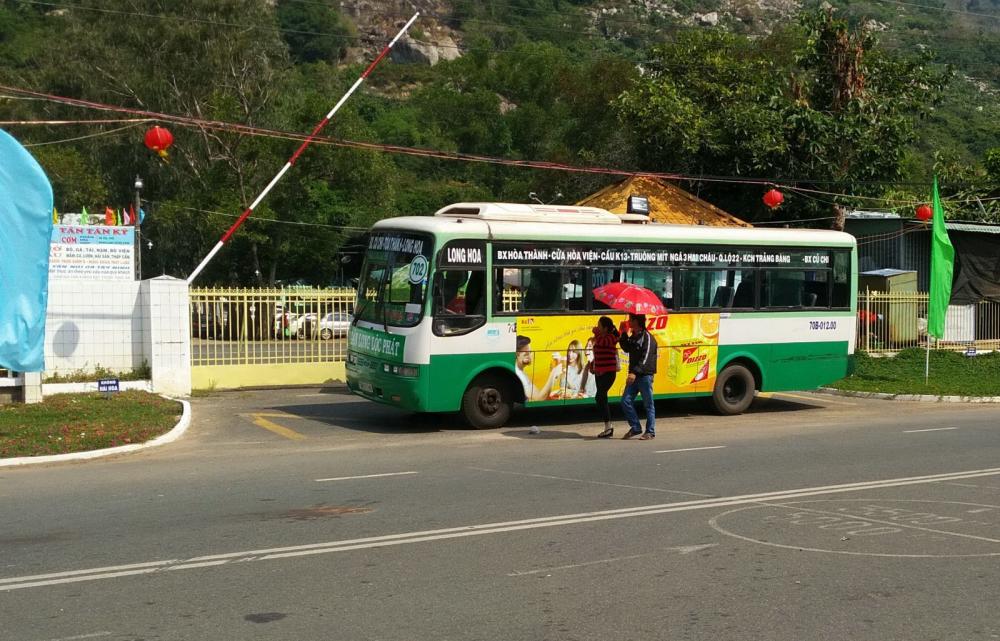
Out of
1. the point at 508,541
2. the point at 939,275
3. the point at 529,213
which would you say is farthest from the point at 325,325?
the point at 508,541

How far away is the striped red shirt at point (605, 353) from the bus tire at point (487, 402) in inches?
65.4

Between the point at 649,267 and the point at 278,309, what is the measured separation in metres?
8.19

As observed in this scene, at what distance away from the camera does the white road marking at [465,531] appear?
7066 millimetres

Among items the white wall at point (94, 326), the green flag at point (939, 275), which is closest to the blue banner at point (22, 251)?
the white wall at point (94, 326)

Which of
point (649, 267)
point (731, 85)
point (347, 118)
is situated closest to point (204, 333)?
point (649, 267)

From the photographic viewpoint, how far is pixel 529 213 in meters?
16.5

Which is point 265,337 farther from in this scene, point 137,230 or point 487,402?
point 487,402

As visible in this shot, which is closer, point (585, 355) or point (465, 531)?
point (465, 531)

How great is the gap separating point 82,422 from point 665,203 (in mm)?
18868

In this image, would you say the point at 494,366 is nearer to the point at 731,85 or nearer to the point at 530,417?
the point at 530,417

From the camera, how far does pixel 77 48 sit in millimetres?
48688

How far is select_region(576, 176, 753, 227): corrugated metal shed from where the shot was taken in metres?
29.4

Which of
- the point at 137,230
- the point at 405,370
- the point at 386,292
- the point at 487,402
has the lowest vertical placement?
the point at 487,402

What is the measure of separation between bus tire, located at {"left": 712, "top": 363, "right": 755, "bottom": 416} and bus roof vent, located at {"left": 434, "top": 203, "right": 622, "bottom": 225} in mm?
3300
